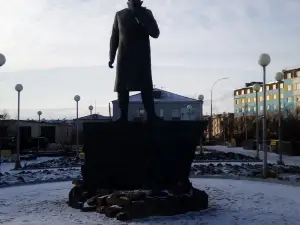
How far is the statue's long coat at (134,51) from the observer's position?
8688mm

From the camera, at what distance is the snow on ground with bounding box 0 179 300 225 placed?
7672 millimetres

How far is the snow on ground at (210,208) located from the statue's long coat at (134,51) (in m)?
2.65

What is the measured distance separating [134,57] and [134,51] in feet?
0.42

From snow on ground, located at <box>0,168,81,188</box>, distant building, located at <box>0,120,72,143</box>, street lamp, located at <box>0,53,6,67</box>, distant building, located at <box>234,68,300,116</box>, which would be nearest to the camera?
snow on ground, located at <box>0,168,81,188</box>

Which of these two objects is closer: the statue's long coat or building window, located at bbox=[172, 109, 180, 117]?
the statue's long coat

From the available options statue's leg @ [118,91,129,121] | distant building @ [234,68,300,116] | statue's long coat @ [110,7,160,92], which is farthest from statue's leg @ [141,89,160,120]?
distant building @ [234,68,300,116]

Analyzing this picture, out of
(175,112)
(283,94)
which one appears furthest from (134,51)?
(283,94)

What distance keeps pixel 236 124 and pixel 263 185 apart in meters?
59.7

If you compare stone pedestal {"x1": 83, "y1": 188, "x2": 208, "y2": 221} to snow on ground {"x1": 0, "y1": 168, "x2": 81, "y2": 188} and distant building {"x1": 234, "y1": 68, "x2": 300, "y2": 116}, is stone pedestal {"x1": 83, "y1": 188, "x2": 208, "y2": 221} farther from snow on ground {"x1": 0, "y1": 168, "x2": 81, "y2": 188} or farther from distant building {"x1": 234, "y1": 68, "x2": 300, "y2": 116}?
distant building {"x1": 234, "y1": 68, "x2": 300, "y2": 116}

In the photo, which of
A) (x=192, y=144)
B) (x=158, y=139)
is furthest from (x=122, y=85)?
(x=192, y=144)

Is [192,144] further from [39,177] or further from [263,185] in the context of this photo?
[39,177]

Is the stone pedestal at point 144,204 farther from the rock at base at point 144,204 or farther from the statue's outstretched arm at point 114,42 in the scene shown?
the statue's outstretched arm at point 114,42

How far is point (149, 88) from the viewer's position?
28.9 ft

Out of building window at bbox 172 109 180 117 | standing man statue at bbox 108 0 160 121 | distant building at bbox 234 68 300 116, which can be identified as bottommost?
standing man statue at bbox 108 0 160 121
